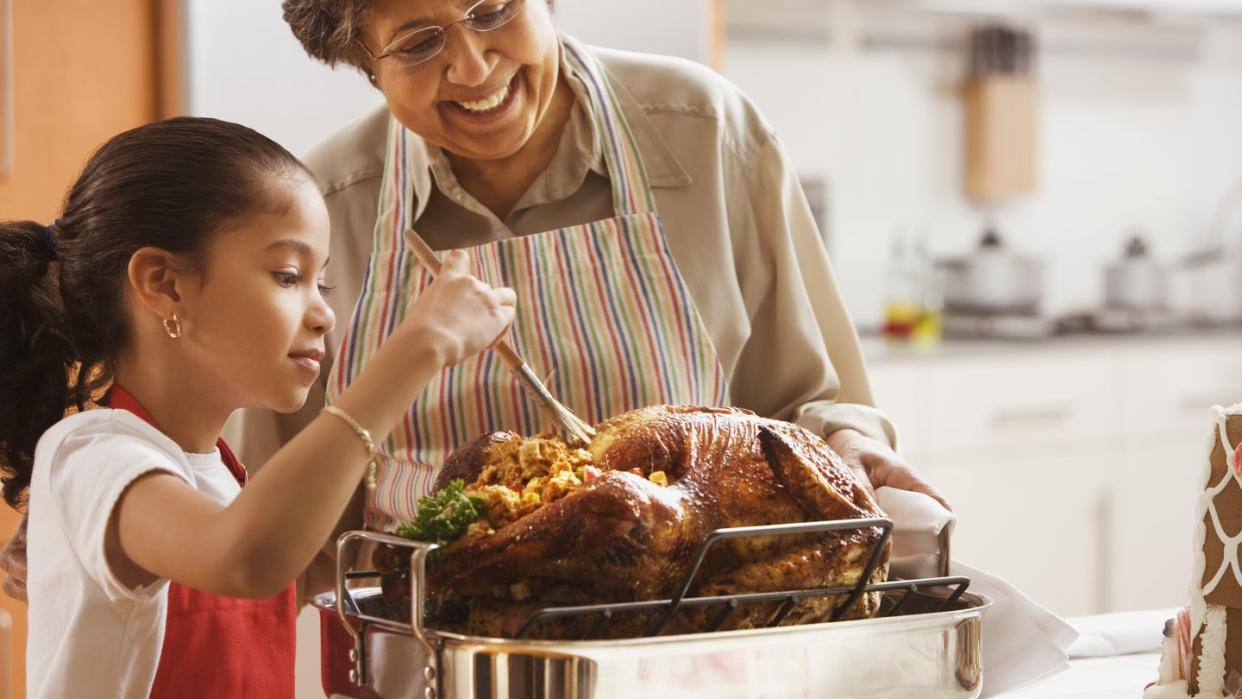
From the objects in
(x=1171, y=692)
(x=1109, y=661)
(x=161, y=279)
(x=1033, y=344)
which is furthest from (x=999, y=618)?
(x=1033, y=344)

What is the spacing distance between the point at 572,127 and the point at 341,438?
2.15 feet

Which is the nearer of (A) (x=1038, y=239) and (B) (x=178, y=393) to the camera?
(B) (x=178, y=393)

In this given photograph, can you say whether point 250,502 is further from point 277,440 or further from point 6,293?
point 277,440

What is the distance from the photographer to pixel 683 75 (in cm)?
148

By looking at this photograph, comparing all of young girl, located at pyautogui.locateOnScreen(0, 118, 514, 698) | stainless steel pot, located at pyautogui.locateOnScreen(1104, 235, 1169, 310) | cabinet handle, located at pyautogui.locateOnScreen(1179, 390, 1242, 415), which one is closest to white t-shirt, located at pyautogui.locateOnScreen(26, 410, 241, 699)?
young girl, located at pyautogui.locateOnScreen(0, 118, 514, 698)

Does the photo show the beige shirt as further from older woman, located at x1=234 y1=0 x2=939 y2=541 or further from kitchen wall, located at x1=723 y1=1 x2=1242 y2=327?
kitchen wall, located at x1=723 y1=1 x2=1242 y2=327

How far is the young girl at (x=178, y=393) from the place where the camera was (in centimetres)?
83

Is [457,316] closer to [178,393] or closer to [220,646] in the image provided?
[178,393]

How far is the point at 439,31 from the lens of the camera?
4.00 ft

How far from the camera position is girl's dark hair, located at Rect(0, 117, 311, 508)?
3.19 ft

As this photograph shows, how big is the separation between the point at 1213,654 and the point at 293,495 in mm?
607

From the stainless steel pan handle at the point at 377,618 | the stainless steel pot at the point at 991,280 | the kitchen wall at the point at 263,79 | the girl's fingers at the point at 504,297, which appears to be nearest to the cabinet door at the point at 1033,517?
the stainless steel pot at the point at 991,280

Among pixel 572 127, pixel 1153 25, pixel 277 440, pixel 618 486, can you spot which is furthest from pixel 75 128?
pixel 1153 25

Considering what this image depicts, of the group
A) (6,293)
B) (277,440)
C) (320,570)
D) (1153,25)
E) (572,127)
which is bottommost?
(320,570)
